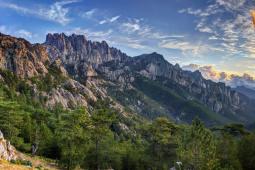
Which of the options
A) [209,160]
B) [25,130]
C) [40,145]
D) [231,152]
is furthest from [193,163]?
[25,130]

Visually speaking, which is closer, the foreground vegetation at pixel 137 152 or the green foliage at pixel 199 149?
the green foliage at pixel 199 149

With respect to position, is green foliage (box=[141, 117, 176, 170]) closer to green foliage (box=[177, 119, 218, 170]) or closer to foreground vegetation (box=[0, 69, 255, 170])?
foreground vegetation (box=[0, 69, 255, 170])

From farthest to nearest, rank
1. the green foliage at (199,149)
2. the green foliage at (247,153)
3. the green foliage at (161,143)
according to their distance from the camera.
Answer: the green foliage at (161,143) < the green foliage at (247,153) < the green foliage at (199,149)

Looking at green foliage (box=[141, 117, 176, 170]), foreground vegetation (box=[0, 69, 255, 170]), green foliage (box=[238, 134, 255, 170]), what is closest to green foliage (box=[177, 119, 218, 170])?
foreground vegetation (box=[0, 69, 255, 170])

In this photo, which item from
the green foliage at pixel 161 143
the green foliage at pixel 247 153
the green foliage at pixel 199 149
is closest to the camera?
the green foliage at pixel 199 149

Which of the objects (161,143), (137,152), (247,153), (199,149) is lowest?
(137,152)

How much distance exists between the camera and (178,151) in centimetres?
8150

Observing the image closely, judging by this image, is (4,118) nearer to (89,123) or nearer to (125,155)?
(89,123)

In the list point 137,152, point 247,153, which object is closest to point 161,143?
point 137,152

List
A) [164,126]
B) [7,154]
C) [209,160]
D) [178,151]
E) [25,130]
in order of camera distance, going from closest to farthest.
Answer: [7,154] → [209,160] → [178,151] → [164,126] → [25,130]

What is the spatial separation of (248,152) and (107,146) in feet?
122

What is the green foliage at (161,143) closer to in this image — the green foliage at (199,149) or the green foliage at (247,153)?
the green foliage at (199,149)

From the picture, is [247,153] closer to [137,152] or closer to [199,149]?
[199,149]

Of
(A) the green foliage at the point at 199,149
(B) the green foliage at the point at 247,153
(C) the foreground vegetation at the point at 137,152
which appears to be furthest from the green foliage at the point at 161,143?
(B) the green foliage at the point at 247,153
